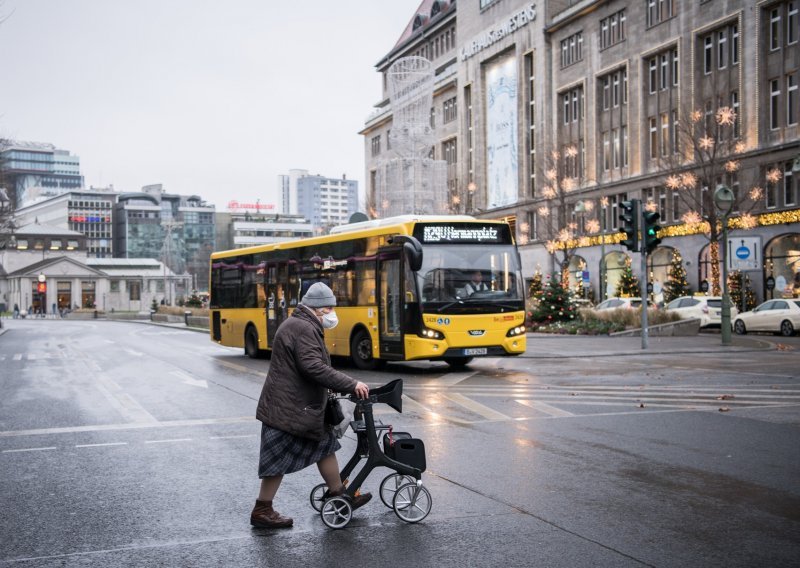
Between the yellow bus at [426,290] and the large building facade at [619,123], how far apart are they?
14.8 meters

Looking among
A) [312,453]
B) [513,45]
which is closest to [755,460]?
[312,453]

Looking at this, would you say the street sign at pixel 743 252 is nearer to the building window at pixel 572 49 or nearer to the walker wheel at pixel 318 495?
the walker wheel at pixel 318 495

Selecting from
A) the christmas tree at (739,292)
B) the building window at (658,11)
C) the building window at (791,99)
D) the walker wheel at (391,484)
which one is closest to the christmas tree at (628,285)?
the christmas tree at (739,292)

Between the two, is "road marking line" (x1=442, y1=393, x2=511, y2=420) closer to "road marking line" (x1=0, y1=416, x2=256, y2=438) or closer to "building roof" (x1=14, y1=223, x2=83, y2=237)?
"road marking line" (x1=0, y1=416, x2=256, y2=438)

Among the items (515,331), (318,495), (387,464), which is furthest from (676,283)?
(387,464)

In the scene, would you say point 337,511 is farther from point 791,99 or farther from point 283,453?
point 791,99

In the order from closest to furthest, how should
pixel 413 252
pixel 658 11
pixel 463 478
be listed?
pixel 463 478, pixel 413 252, pixel 658 11

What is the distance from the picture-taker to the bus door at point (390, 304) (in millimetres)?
18969

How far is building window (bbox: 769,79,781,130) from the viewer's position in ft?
147

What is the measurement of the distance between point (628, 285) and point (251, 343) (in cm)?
3437

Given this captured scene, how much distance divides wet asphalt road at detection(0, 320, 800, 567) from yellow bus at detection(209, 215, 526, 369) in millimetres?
1935

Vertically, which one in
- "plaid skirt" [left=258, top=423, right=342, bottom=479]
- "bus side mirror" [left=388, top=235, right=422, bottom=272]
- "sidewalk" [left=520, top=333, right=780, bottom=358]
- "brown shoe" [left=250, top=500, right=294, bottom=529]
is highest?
"bus side mirror" [left=388, top=235, right=422, bottom=272]

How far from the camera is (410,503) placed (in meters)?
6.59

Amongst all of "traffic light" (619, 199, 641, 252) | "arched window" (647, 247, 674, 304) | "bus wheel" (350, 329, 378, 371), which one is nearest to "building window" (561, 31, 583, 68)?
"arched window" (647, 247, 674, 304)
